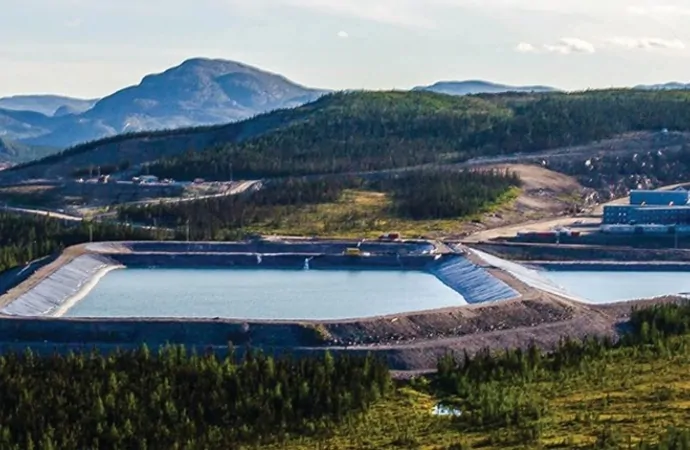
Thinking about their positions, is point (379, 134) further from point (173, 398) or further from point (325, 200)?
point (173, 398)

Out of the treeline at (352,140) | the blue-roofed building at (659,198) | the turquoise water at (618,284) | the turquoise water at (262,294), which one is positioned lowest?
the turquoise water at (618,284)

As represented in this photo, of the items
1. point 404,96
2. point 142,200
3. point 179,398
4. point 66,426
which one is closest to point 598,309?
point 179,398

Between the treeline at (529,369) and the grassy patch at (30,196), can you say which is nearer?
the treeline at (529,369)

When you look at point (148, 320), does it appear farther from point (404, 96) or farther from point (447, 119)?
point (404, 96)

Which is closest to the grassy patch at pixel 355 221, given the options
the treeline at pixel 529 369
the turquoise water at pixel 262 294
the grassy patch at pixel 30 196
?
the turquoise water at pixel 262 294

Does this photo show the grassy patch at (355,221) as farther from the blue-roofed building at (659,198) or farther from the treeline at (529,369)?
the treeline at (529,369)

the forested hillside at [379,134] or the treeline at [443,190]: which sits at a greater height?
the forested hillside at [379,134]
